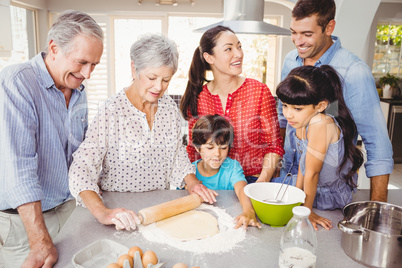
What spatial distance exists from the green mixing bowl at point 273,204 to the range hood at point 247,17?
3.62 ft

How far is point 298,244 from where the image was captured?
0.90 m

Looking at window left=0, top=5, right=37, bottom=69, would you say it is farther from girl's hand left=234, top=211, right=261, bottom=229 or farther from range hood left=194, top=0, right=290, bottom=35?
girl's hand left=234, top=211, right=261, bottom=229

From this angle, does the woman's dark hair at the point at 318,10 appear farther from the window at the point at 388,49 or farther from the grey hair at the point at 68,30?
the window at the point at 388,49

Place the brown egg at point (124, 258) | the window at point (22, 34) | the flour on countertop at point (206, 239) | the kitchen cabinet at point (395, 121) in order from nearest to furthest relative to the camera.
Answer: the brown egg at point (124, 258), the flour on countertop at point (206, 239), the window at point (22, 34), the kitchen cabinet at point (395, 121)

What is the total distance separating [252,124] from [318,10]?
1.95 ft

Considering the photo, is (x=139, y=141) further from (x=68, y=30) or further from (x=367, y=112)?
(x=367, y=112)

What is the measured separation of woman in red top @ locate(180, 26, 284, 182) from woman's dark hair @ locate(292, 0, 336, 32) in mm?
323

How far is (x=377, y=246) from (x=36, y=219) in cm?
100

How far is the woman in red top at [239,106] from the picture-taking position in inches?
65.1

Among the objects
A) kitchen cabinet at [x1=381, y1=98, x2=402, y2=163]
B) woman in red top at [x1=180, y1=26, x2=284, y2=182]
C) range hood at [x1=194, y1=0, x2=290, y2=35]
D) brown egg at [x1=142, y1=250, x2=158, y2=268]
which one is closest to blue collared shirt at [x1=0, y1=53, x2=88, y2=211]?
brown egg at [x1=142, y1=250, x2=158, y2=268]

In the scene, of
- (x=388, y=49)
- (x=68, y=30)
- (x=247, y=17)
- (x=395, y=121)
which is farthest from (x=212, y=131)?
(x=388, y=49)

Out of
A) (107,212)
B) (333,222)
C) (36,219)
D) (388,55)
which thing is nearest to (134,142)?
(107,212)

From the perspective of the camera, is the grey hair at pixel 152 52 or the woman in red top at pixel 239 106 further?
the woman in red top at pixel 239 106

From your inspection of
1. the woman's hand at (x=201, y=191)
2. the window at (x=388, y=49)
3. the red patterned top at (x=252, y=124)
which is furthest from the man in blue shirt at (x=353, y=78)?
the window at (x=388, y=49)
